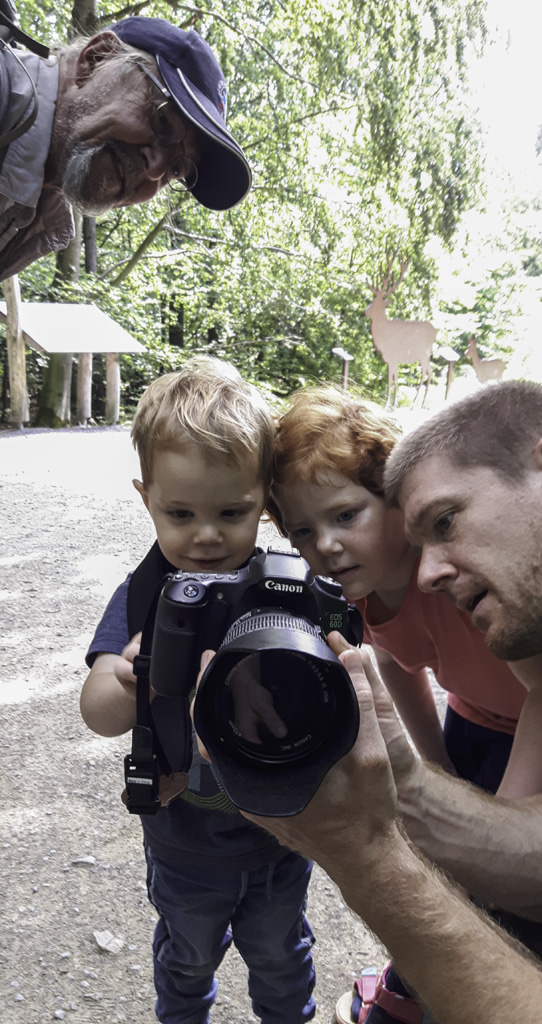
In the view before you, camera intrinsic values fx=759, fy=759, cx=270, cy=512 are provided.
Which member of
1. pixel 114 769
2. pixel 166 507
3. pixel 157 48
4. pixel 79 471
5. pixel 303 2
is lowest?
pixel 79 471

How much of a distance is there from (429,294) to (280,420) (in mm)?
14246

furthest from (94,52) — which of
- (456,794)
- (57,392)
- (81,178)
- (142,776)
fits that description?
(57,392)

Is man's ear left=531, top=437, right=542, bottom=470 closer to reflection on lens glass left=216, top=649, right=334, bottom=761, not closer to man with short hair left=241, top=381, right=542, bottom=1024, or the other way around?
man with short hair left=241, top=381, right=542, bottom=1024

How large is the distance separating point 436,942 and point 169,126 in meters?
2.54

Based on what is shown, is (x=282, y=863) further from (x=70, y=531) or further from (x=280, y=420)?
(x=70, y=531)

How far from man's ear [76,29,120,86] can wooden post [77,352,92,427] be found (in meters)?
9.63

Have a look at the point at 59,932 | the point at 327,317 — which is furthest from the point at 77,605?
the point at 327,317

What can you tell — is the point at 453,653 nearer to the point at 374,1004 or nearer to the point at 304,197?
the point at 374,1004

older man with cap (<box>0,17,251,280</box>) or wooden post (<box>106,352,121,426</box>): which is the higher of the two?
older man with cap (<box>0,17,251,280</box>)

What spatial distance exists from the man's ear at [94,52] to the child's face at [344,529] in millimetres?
1889

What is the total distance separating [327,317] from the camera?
1600 cm

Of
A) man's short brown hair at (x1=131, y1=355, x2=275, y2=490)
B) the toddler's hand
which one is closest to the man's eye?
man's short brown hair at (x1=131, y1=355, x2=275, y2=490)

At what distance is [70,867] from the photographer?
233cm

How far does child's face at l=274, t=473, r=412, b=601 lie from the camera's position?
1.60m
